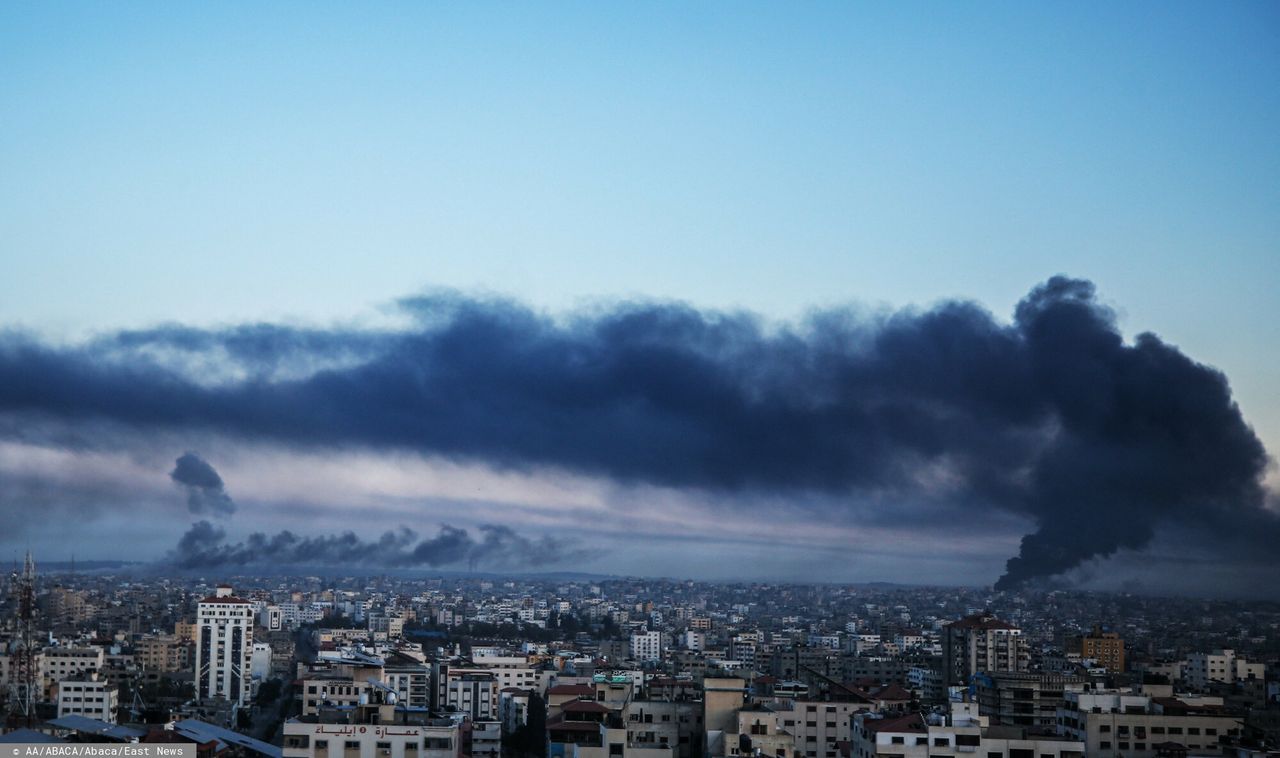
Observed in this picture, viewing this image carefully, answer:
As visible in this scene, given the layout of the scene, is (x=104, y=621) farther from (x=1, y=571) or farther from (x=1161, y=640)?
(x=1161, y=640)

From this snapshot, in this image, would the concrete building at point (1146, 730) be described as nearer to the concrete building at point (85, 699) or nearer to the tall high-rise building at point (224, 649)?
the concrete building at point (85, 699)

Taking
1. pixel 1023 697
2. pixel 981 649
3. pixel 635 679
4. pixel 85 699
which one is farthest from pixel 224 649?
pixel 1023 697

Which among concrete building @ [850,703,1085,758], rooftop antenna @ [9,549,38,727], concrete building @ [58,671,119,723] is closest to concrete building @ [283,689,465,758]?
concrete building @ [850,703,1085,758]

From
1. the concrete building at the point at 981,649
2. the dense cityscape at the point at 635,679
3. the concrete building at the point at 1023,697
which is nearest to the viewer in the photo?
→ the dense cityscape at the point at 635,679

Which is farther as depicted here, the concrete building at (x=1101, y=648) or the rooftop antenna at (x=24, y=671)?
the concrete building at (x=1101, y=648)

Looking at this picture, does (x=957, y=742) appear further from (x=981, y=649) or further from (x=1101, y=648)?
(x=1101, y=648)

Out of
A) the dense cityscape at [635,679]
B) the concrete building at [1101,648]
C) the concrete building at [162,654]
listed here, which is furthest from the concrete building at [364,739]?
the concrete building at [162,654]
